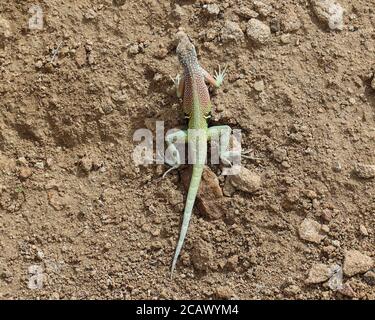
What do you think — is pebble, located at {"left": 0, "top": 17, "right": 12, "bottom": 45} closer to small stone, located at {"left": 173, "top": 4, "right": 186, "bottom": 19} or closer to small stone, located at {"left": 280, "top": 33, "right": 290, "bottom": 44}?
small stone, located at {"left": 173, "top": 4, "right": 186, "bottom": 19}

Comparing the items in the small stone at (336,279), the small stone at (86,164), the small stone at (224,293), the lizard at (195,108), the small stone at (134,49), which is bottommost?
the small stone at (224,293)

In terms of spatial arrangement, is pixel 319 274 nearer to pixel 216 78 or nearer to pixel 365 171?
pixel 365 171

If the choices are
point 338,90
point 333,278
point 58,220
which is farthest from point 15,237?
point 338,90

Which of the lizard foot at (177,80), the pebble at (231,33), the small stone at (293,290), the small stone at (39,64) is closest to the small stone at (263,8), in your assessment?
the pebble at (231,33)

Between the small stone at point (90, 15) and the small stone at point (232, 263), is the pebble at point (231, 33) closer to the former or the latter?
the small stone at point (90, 15)

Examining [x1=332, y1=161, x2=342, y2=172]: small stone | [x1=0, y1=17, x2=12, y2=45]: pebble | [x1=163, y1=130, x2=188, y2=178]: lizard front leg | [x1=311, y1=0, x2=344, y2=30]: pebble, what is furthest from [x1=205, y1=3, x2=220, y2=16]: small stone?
[x1=0, y1=17, x2=12, y2=45]: pebble

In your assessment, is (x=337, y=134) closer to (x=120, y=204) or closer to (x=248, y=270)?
(x=248, y=270)
